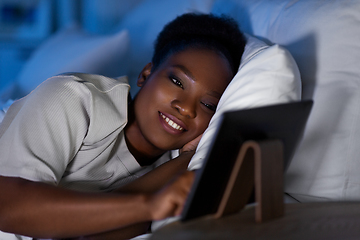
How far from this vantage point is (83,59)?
4.91ft

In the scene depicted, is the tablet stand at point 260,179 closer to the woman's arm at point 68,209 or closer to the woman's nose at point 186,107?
the woman's arm at point 68,209

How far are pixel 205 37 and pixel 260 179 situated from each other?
2.20 ft

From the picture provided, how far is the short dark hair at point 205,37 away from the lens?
41.9 inches

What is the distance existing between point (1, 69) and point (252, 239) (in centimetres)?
215

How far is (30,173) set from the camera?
697 millimetres

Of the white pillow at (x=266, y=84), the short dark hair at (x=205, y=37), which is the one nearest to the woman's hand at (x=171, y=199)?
the white pillow at (x=266, y=84)

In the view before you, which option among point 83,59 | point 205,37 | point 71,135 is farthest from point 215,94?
point 83,59

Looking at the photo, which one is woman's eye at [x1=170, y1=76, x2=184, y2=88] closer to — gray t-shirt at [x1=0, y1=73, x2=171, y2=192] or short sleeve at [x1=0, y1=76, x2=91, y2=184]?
gray t-shirt at [x1=0, y1=73, x2=171, y2=192]

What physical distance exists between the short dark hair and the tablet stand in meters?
0.54

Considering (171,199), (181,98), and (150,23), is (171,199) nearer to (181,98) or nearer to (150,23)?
(181,98)

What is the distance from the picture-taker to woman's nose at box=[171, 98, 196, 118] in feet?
3.07

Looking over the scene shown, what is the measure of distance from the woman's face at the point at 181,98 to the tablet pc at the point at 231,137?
387 mm

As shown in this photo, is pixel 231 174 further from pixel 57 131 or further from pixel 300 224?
pixel 57 131

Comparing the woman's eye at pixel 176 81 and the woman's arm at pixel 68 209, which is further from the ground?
the woman's eye at pixel 176 81
